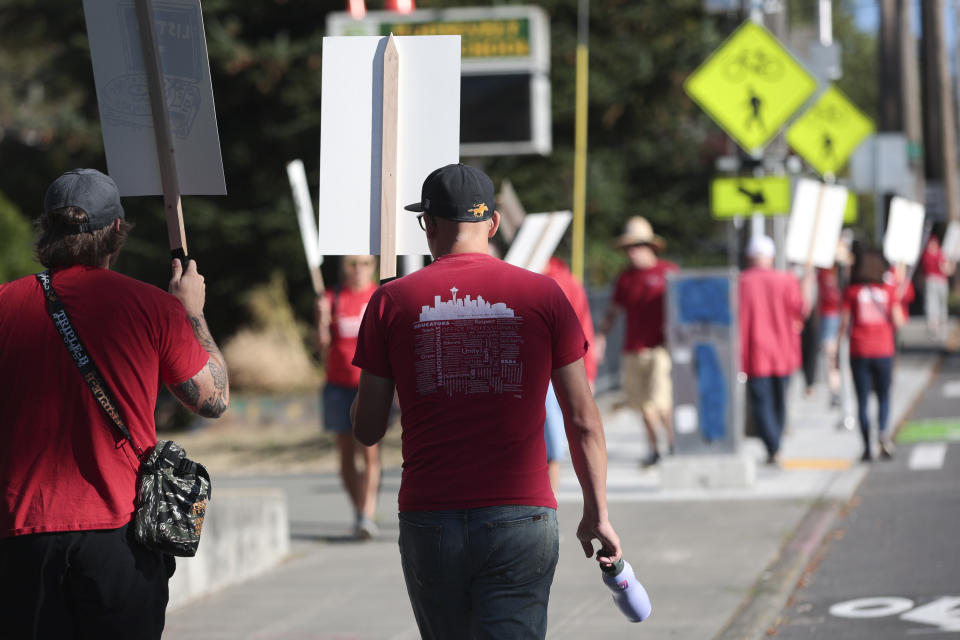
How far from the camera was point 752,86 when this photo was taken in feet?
41.4

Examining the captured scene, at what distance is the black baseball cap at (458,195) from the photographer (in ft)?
12.9

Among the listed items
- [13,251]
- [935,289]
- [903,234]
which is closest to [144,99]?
[903,234]

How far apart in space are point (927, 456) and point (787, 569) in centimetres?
493

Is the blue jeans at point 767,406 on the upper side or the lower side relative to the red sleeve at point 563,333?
lower

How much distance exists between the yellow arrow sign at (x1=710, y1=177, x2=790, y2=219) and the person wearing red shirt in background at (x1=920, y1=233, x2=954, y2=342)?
43.7ft

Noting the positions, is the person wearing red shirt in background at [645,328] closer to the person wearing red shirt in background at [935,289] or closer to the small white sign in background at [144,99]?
the small white sign in background at [144,99]

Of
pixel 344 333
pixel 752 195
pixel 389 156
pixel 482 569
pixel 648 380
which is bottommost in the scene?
pixel 648 380

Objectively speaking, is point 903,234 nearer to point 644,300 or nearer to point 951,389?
point 644,300

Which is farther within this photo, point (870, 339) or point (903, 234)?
point (903, 234)

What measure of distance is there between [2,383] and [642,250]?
877 centimetres

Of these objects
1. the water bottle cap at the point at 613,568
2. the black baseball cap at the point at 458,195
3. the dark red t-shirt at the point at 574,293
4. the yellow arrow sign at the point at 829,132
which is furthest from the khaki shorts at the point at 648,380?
the black baseball cap at the point at 458,195

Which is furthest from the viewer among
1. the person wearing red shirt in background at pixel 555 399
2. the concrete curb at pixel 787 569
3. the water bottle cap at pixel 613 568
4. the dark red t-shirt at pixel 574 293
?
the dark red t-shirt at pixel 574 293

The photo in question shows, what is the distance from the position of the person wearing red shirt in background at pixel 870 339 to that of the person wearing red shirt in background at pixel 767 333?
1.60ft

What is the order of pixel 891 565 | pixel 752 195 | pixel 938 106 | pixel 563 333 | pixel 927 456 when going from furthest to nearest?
1. pixel 938 106
2. pixel 752 195
3. pixel 927 456
4. pixel 891 565
5. pixel 563 333
